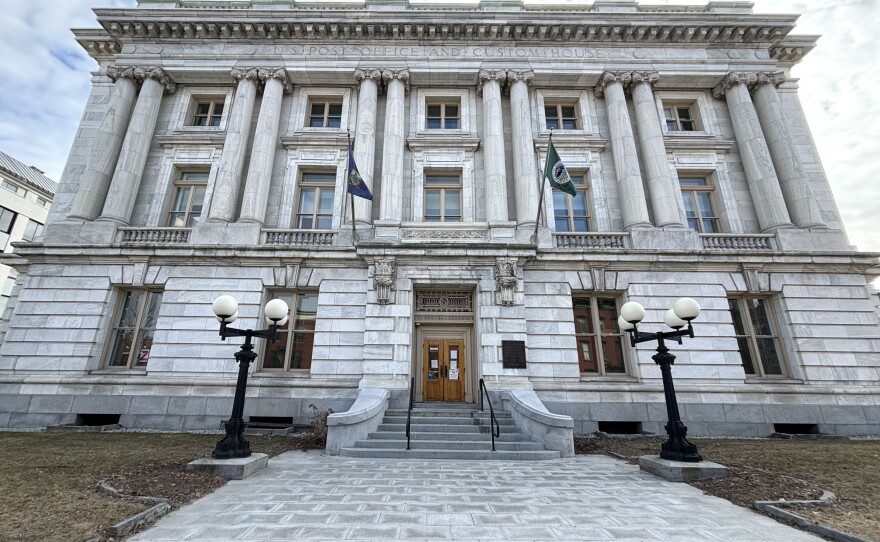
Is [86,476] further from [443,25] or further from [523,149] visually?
[443,25]

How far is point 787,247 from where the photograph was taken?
14.7 metres

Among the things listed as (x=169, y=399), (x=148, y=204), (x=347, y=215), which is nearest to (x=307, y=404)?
(x=169, y=399)

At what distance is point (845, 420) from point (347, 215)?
19082mm

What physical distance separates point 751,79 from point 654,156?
6352 mm

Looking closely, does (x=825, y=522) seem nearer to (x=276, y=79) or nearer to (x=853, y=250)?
(x=853, y=250)

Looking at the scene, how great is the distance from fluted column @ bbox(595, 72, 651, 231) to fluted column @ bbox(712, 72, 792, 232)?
466 centimetres

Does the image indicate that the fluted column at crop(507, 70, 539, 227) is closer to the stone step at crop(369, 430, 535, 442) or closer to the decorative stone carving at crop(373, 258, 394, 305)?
the decorative stone carving at crop(373, 258, 394, 305)

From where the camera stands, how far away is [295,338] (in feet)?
47.3

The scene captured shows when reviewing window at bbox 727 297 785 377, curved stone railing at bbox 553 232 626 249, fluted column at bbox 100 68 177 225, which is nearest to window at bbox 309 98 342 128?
fluted column at bbox 100 68 177 225

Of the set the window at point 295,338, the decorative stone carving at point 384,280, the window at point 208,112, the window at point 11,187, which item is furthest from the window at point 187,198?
the window at point 11,187

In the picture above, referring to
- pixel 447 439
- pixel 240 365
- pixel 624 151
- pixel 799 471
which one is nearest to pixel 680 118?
pixel 624 151

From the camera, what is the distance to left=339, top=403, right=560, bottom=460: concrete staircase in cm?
941

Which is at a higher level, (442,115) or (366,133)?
(442,115)

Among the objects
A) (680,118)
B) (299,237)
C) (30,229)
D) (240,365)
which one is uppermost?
(30,229)
